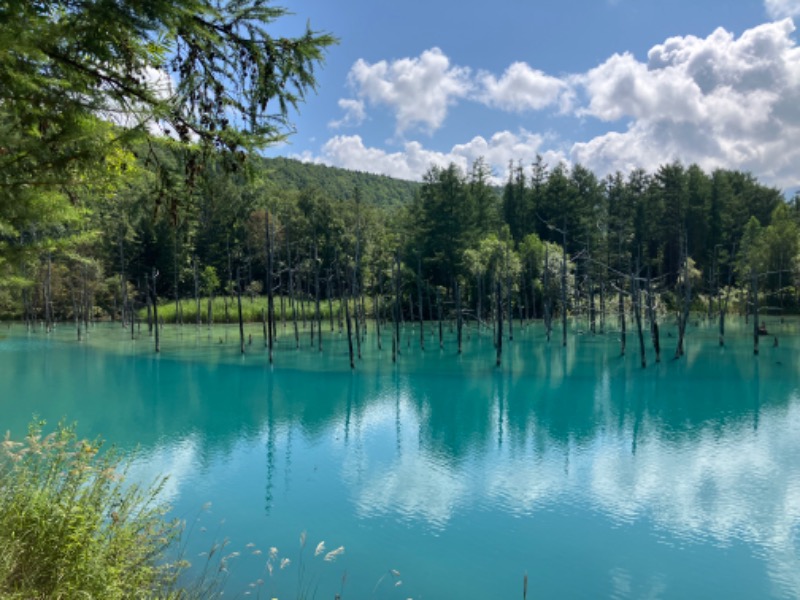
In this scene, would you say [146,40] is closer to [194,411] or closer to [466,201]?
→ [194,411]

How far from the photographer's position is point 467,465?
15227 millimetres

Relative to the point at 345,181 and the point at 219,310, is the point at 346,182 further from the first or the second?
the point at 219,310

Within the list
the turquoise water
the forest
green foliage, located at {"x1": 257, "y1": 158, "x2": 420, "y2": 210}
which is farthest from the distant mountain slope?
the turquoise water

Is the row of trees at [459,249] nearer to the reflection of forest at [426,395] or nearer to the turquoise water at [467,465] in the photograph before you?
the reflection of forest at [426,395]

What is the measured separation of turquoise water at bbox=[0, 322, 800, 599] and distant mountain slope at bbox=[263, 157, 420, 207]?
8197 cm

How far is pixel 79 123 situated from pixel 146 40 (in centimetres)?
73

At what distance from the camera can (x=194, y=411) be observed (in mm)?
21172

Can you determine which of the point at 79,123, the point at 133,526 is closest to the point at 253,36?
the point at 79,123

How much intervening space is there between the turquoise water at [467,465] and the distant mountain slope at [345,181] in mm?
81966

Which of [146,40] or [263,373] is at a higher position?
[146,40]

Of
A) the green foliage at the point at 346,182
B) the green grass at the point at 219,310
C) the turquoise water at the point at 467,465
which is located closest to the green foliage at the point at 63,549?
the turquoise water at the point at 467,465

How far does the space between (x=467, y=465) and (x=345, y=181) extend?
117 meters

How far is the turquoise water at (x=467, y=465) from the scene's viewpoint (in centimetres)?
952

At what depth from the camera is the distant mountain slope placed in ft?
376
